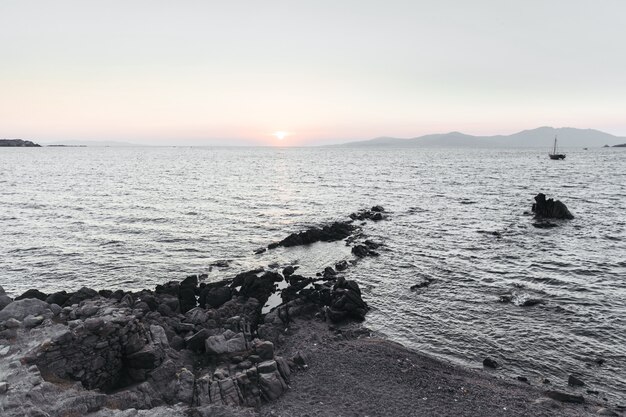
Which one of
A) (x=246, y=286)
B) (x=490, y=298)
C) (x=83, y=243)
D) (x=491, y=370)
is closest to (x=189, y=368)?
(x=246, y=286)

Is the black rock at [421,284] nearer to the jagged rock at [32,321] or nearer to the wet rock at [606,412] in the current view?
the wet rock at [606,412]

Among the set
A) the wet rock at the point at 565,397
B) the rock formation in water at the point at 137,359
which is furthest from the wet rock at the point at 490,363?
the rock formation in water at the point at 137,359

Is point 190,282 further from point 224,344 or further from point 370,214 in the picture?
point 370,214

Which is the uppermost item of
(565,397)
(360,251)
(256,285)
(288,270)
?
(256,285)

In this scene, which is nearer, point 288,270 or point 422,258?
point 288,270

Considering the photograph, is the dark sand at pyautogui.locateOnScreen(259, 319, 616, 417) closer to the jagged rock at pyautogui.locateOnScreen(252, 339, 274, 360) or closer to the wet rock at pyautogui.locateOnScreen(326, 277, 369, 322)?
the jagged rock at pyautogui.locateOnScreen(252, 339, 274, 360)

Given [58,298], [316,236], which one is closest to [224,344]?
[58,298]

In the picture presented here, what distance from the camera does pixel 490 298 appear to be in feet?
89.8

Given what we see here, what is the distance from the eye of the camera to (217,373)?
55.8 ft

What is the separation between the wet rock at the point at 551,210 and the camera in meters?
53.4

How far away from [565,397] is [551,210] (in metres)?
44.2

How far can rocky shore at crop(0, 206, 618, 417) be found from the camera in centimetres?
1461

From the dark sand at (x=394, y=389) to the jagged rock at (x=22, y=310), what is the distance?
12526mm

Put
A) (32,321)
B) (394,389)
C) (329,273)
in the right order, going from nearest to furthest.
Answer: (394,389), (32,321), (329,273)
